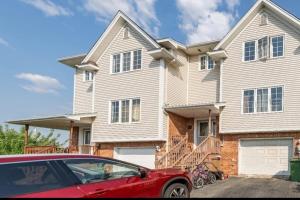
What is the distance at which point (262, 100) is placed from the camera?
68.4 ft

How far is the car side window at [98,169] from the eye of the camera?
23.3 feet

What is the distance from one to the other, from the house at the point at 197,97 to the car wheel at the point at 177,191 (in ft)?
33.2

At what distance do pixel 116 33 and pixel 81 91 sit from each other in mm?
4733

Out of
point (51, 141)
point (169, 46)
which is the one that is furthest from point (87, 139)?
point (51, 141)

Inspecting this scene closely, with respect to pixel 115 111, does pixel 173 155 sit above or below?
below

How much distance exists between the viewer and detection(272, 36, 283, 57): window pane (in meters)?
20.9

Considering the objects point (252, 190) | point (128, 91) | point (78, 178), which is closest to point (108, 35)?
point (128, 91)

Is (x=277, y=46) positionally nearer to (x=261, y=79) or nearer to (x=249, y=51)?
(x=249, y=51)

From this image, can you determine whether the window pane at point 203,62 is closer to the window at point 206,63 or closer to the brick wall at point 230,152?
the window at point 206,63

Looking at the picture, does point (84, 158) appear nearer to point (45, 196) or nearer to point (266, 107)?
point (45, 196)

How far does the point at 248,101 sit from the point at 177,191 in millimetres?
13518

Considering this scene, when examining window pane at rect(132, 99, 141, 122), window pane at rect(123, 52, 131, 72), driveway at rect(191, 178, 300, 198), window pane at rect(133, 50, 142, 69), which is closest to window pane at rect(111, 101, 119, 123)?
window pane at rect(132, 99, 141, 122)

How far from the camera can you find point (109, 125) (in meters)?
24.4

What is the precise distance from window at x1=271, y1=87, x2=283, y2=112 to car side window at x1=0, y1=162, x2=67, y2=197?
15643 millimetres
